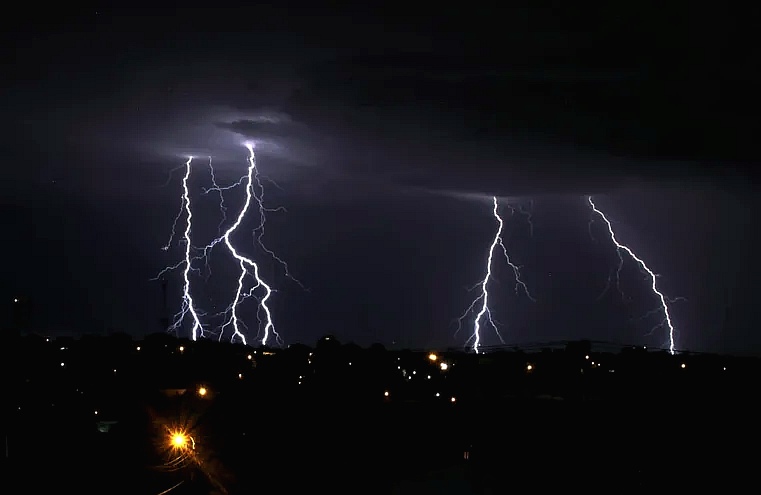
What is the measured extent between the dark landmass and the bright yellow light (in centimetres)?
19

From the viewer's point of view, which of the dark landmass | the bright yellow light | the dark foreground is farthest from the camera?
the dark landmass

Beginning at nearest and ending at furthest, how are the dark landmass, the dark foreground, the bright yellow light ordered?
the bright yellow light, the dark foreground, the dark landmass

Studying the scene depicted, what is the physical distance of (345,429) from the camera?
74.6ft

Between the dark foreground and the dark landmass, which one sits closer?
the dark foreground

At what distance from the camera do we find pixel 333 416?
23.2 meters

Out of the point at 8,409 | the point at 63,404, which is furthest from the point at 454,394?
the point at 8,409

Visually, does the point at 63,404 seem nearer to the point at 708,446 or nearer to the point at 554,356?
the point at 708,446

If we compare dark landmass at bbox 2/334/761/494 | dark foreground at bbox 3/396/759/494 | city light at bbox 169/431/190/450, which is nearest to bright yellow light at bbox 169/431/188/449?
city light at bbox 169/431/190/450

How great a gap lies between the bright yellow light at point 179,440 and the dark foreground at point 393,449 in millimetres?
480

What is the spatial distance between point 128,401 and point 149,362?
994 centimetres

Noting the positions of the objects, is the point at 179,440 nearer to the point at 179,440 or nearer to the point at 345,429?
the point at 179,440

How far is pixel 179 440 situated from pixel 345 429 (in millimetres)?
6162

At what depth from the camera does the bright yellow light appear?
17453 mm

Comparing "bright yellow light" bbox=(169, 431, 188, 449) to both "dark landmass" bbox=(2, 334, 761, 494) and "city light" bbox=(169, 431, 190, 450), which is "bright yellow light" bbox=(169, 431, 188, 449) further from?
"dark landmass" bbox=(2, 334, 761, 494)
